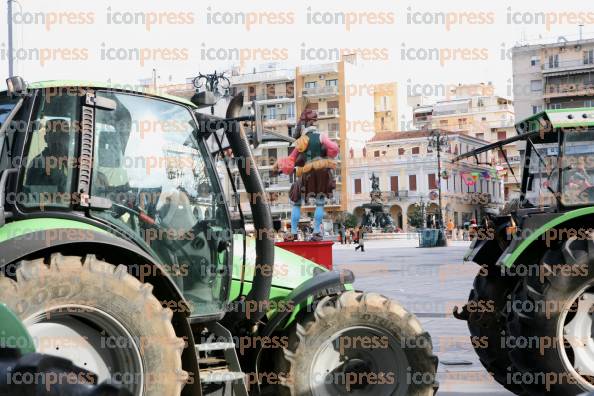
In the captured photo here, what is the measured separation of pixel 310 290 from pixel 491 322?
2585 millimetres

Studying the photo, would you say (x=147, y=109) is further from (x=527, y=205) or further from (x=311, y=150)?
(x=311, y=150)

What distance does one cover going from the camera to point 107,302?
4.02 m

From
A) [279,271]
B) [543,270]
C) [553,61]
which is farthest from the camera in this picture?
[553,61]

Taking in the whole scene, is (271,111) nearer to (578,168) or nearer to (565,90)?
(565,90)

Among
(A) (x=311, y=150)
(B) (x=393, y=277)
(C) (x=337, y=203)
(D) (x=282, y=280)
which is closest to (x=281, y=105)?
(C) (x=337, y=203)

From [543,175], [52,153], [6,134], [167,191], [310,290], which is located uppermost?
[6,134]

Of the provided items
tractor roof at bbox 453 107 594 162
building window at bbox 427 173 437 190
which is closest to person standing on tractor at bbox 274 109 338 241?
tractor roof at bbox 453 107 594 162

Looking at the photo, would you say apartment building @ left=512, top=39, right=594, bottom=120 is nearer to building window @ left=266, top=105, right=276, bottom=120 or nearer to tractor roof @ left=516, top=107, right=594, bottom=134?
building window @ left=266, top=105, right=276, bottom=120

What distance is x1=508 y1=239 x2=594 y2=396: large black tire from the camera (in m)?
6.12

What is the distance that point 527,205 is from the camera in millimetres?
7895

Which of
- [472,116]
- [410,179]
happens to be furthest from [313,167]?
[472,116]

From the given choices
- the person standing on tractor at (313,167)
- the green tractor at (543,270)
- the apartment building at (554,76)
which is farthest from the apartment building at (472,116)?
the green tractor at (543,270)

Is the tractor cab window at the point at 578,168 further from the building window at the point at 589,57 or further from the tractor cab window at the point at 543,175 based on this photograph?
the building window at the point at 589,57

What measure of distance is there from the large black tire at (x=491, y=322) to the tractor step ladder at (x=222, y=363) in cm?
309
